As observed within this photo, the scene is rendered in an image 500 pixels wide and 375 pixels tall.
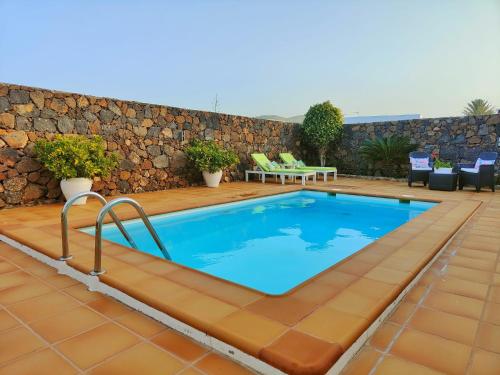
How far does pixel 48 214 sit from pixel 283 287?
386cm

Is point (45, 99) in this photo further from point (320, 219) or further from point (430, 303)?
point (430, 303)

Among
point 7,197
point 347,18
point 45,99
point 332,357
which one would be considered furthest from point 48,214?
point 347,18

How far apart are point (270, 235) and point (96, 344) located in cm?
332

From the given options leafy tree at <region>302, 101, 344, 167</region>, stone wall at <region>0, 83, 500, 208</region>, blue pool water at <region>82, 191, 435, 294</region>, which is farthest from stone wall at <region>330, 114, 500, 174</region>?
blue pool water at <region>82, 191, 435, 294</region>

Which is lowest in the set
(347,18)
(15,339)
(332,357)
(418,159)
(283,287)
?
(283,287)

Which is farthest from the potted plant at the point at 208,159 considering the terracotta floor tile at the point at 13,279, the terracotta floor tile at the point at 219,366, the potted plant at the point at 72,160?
the terracotta floor tile at the point at 219,366

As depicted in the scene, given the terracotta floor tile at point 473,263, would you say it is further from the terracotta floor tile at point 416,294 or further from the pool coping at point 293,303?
the terracotta floor tile at point 416,294

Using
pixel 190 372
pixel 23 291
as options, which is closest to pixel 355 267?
pixel 190 372

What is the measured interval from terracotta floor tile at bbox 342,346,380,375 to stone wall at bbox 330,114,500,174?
1045cm

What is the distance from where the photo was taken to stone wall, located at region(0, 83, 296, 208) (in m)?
5.68

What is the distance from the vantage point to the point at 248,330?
5.72ft

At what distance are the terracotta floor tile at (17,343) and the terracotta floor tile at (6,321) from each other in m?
0.06

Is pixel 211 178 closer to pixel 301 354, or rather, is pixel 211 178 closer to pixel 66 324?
pixel 66 324

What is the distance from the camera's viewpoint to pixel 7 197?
18.5ft
